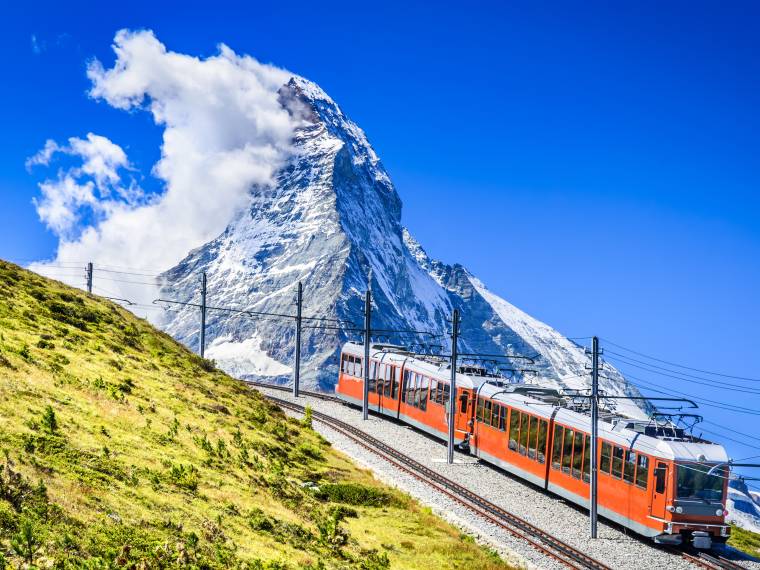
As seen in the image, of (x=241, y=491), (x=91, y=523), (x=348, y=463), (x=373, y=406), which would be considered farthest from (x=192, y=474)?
(x=373, y=406)

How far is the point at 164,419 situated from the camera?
27047 millimetres

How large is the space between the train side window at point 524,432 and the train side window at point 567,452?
2779 millimetres

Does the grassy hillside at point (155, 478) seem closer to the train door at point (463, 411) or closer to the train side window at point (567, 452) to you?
the train side window at point (567, 452)

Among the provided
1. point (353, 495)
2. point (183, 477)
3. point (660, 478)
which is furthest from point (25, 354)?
point (660, 478)

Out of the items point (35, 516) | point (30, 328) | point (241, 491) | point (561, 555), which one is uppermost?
point (30, 328)

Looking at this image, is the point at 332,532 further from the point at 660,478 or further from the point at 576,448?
the point at 576,448

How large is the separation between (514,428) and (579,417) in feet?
17.1

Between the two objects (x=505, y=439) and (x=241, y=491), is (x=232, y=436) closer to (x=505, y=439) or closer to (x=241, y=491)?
(x=241, y=491)

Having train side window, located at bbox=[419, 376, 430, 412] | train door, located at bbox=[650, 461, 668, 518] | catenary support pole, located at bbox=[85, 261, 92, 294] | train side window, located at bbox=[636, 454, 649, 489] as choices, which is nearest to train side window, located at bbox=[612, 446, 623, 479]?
train side window, located at bbox=[636, 454, 649, 489]

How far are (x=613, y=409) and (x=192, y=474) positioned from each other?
21854 mm

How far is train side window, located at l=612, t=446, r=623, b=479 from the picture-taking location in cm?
2977

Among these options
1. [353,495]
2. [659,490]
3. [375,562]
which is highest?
[659,490]

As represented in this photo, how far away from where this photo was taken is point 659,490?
2761cm

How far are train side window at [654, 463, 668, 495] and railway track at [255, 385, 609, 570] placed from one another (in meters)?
3.72
